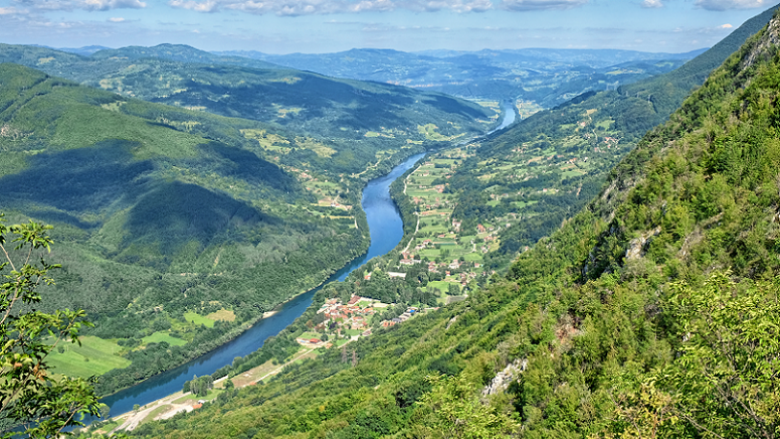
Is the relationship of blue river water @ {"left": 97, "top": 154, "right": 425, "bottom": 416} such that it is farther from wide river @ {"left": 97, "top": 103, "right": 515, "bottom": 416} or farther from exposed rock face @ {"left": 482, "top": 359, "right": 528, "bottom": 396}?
exposed rock face @ {"left": 482, "top": 359, "right": 528, "bottom": 396}

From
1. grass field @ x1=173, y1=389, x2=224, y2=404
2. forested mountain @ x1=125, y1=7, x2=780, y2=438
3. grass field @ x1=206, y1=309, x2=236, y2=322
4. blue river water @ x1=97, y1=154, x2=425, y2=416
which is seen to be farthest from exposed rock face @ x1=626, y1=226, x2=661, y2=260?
grass field @ x1=206, y1=309, x2=236, y2=322

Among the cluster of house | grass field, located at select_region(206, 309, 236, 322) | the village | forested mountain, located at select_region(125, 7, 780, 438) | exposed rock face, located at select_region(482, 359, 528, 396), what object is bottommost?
grass field, located at select_region(206, 309, 236, 322)

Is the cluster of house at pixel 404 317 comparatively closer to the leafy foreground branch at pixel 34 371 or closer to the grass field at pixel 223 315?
the grass field at pixel 223 315

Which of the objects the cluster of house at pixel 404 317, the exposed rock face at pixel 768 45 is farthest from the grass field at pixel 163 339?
the exposed rock face at pixel 768 45

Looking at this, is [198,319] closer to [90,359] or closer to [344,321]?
[90,359]

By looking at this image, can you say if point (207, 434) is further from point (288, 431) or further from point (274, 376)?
point (274, 376)

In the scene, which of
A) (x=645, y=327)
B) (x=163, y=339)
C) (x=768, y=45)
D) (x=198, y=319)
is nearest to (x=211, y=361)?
(x=163, y=339)
